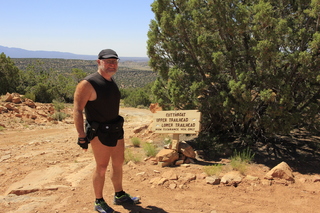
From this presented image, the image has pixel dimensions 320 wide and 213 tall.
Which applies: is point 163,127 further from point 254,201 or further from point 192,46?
point 254,201

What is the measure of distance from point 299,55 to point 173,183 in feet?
12.4

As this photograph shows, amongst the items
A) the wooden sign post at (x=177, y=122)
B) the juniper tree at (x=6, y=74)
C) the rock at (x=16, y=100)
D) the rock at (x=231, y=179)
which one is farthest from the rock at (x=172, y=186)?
the juniper tree at (x=6, y=74)

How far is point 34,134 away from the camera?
1078cm

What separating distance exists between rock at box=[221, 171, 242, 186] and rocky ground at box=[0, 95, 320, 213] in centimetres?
5

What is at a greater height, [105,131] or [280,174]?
[105,131]

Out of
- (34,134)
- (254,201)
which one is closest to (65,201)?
(254,201)

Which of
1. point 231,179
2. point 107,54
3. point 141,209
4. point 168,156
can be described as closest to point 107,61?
point 107,54

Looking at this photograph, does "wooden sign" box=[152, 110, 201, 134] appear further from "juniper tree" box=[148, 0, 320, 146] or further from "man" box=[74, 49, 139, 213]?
"man" box=[74, 49, 139, 213]

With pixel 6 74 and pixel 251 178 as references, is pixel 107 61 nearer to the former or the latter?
pixel 251 178

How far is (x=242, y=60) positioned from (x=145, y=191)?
14.1ft

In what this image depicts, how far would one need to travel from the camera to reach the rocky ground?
3.84 meters

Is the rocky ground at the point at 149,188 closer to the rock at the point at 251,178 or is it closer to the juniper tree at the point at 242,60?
the rock at the point at 251,178

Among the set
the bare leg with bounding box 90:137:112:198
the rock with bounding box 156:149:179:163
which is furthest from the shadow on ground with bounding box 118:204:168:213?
the rock with bounding box 156:149:179:163

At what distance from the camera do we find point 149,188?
461cm
